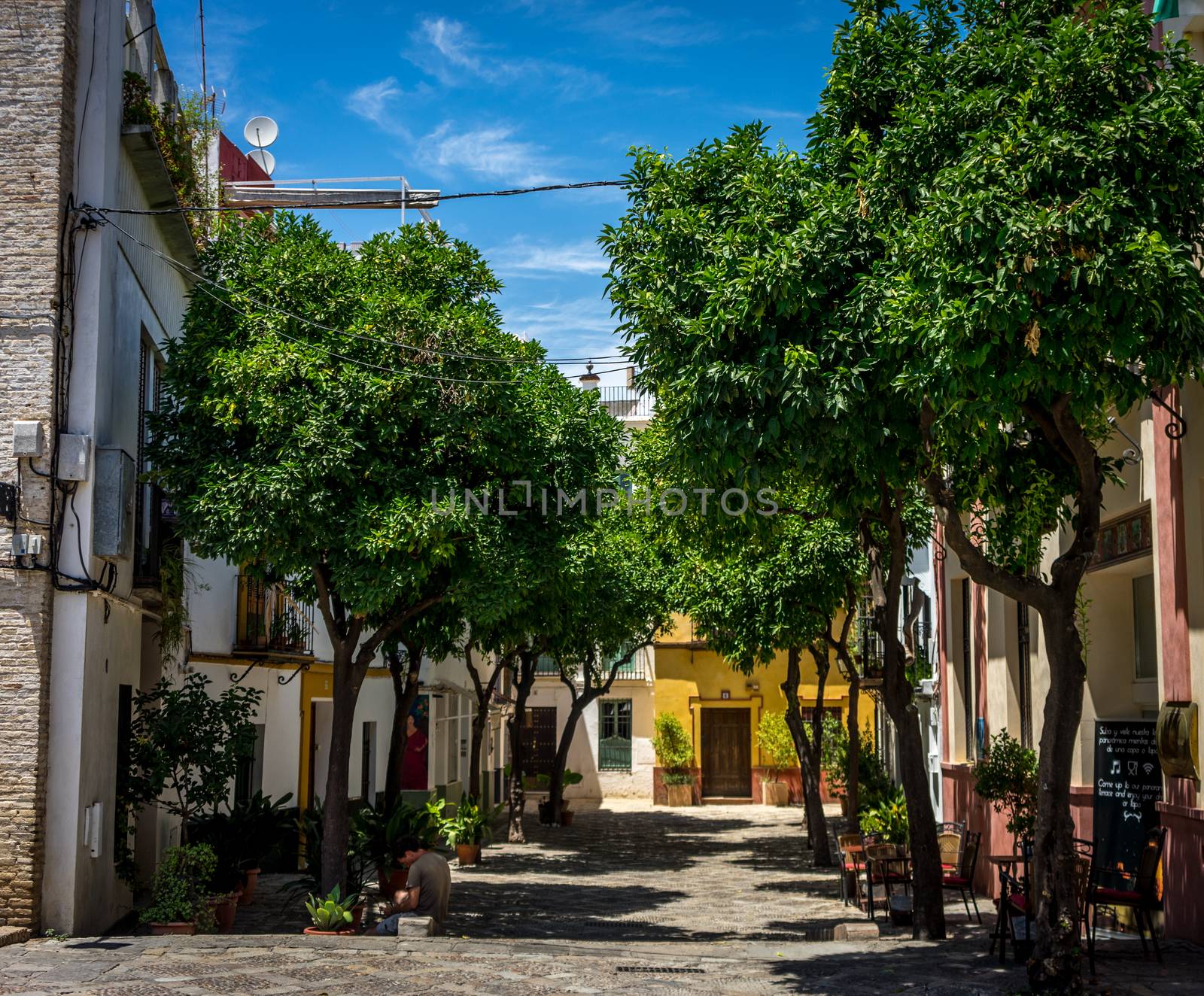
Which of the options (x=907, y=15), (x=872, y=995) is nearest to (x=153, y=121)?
(x=907, y=15)

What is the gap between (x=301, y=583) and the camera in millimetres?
16359

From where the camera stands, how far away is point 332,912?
12.2m

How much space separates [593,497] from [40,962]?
7303 mm

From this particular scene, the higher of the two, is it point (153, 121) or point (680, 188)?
point (153, 121)

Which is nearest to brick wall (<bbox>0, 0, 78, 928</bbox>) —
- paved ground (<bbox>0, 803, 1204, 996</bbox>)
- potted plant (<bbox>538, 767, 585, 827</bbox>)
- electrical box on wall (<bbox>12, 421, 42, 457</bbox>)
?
electrical box on wall (<bbox>12, 421, 42, 457</bbox>)

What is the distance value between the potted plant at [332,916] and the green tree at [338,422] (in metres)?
0.81

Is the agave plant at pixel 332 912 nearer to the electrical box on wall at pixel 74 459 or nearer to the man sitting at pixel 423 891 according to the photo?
the man sitting at pixel 423 891

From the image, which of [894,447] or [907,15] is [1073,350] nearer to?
[894,447]

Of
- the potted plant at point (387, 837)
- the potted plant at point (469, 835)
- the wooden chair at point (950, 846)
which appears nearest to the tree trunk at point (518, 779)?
the potted plant at point (469, 835)

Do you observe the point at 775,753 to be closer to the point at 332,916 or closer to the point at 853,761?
the point at 853,761

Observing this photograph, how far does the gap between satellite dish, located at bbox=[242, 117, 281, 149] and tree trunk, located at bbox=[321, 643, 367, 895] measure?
1231 centimetres

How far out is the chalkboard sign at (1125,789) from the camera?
11570mm

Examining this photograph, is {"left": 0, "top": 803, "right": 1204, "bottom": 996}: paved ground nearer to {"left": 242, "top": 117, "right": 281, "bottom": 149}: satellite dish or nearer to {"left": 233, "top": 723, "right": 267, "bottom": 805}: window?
→ {"left": 233, "top": 723, "right": 267, "bottom": 805}: window

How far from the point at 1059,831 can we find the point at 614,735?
110 feet
